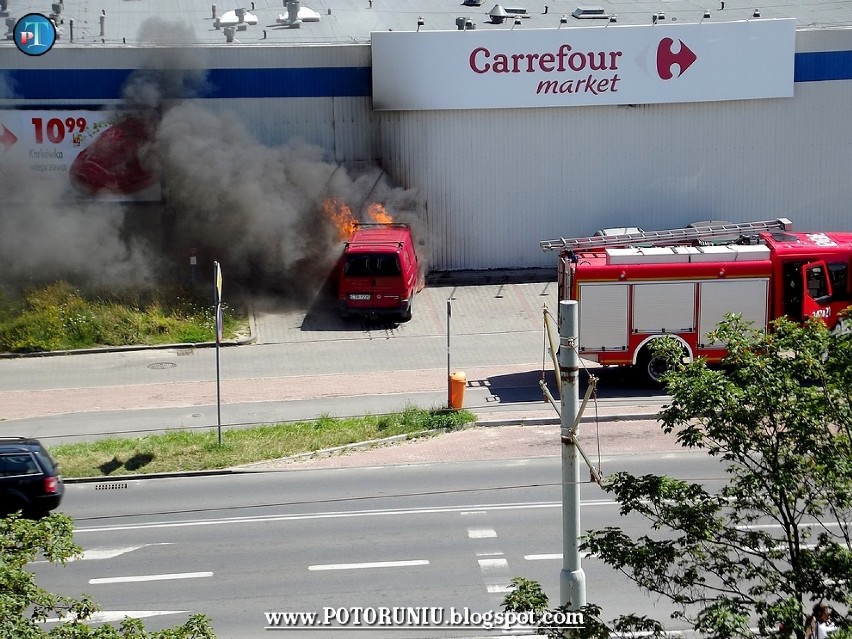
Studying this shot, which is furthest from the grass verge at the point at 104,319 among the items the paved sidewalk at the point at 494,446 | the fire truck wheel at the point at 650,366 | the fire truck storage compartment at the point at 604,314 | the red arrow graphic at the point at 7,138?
the fire truck wheel at the point at 650,366

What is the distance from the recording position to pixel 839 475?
27.9 feet

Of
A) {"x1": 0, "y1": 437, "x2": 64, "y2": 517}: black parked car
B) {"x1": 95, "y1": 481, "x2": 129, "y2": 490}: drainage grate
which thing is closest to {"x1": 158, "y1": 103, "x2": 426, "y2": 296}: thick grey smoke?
{"x1": 95, "y1": 481, "x2": 129, "y2": 490}: drainage grate

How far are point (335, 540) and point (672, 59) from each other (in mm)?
18768

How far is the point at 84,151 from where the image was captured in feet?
97.6

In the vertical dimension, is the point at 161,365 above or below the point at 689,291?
below

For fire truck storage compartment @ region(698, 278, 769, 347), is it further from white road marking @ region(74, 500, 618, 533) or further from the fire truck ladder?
white road marking @ region(74, 500, 618, 533)

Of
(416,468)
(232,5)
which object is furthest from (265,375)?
(232,5)

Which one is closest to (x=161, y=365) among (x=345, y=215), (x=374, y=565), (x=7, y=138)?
(x=345, y=215)

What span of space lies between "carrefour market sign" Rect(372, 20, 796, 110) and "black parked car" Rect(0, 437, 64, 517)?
619 inches

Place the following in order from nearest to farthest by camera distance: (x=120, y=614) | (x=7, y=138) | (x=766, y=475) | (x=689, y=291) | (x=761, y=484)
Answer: (x=761, y=484)
(x=766, y=475)
(x=120, y=614)
(x=689, y=291)
(x=7, y=138)

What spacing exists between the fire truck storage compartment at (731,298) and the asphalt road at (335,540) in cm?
422

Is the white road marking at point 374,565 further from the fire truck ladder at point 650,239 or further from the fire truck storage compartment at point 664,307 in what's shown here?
the fire truck ladder at point 650,239

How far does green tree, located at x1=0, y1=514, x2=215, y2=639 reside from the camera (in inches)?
308

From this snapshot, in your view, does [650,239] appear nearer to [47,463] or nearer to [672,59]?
[672,59]
